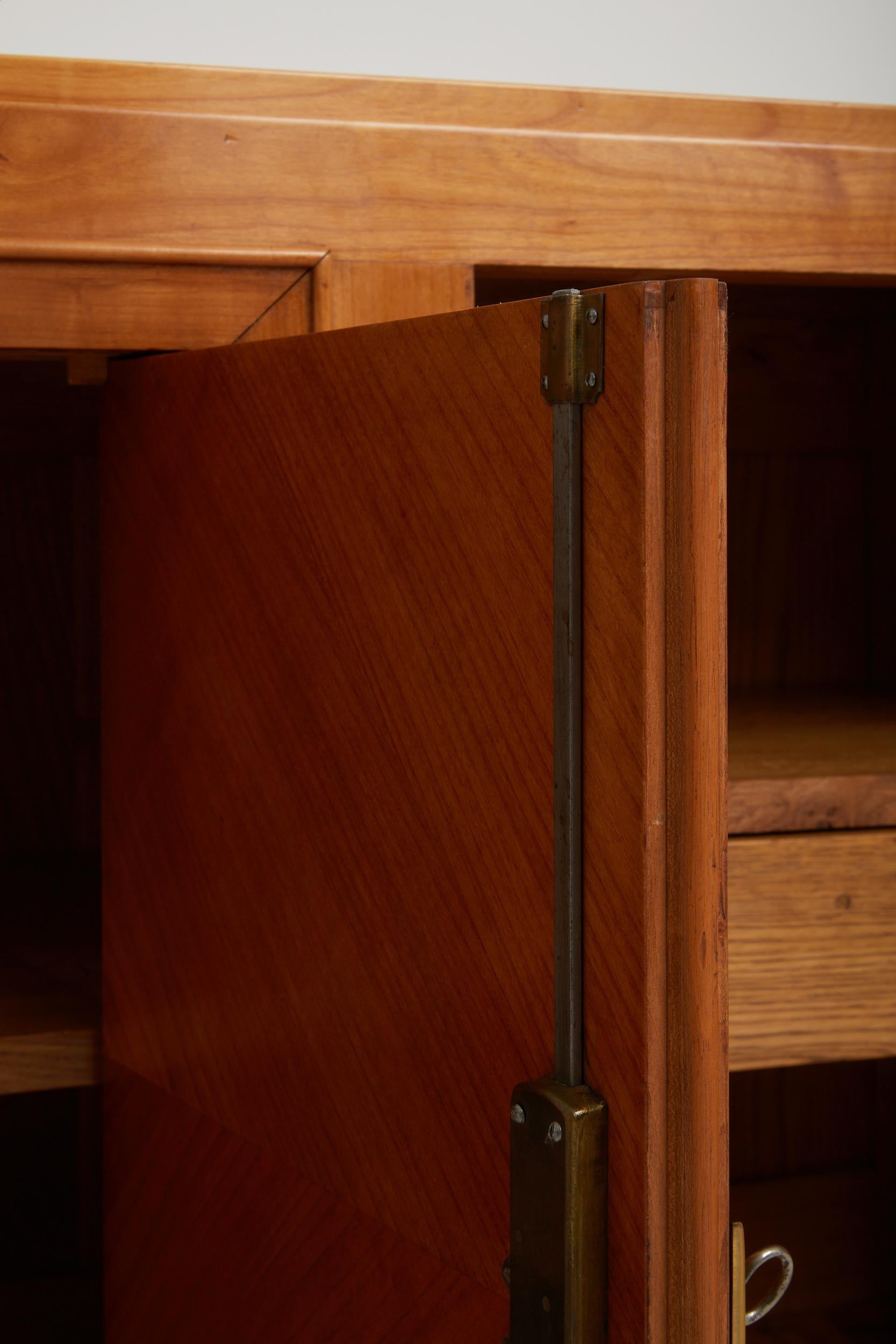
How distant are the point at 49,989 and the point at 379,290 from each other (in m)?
0.45

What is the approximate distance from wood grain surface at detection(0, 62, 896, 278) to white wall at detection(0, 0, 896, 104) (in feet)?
0.62

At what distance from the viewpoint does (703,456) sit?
0.41 metres

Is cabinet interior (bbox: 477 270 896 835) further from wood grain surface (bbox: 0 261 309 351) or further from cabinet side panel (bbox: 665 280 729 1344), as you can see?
cabinet side panel (bbox: 665 280 729 1344)

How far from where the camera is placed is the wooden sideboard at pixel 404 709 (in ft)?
1.39

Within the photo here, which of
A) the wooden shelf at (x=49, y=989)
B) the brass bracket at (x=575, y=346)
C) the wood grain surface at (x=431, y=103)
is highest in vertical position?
the wood grain surface at (x=431, y=103)

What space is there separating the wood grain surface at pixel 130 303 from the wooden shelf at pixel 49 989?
1.21 feet

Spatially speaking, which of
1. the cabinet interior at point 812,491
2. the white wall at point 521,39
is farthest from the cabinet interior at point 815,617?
the white wall at point 521,39

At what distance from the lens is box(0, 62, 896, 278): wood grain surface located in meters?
0.66

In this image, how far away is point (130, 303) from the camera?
669 mm

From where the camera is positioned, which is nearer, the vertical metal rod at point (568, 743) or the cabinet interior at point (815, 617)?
the vertical metal rod at point (568, 743)

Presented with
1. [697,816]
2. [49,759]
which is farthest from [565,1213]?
[49,759]

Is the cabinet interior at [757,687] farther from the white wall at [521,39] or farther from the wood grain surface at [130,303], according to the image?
the wood grain surface at [130,303]

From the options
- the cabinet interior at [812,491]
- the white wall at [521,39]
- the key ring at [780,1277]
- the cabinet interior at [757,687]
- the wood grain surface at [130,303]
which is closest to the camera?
the key ring at [780,1277]

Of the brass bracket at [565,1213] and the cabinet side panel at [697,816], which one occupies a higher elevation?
the cabinet side panel at [697,816]
